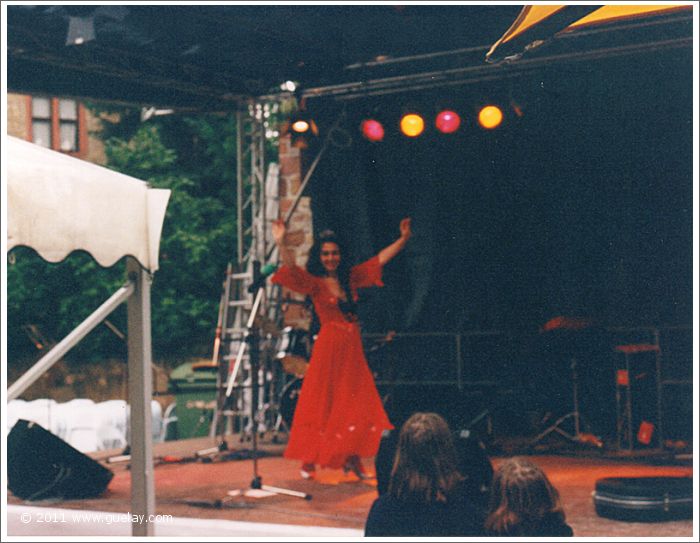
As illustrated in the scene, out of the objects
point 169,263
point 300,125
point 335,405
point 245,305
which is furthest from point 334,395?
point 169,263

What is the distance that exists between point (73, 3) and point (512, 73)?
11.6 feet

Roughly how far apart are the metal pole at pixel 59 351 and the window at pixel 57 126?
70.1ft

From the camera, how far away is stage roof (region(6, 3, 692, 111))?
7.39 m

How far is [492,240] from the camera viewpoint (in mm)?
9844

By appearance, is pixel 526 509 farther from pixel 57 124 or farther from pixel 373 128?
pixel 57 124

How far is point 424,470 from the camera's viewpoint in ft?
11.1

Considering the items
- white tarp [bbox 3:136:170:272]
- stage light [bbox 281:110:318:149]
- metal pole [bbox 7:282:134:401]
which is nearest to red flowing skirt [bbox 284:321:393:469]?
stage light [bbox 281:110:318:149]

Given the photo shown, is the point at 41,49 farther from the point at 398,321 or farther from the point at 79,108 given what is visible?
the point at 79,108

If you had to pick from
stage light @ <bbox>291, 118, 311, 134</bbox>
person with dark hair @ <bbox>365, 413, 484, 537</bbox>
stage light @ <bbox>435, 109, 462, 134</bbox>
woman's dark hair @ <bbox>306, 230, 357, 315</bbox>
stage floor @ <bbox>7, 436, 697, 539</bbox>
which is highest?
stage light @ <bbox>291, 118, 311, 134</bbox>

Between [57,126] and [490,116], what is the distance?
59.4ft

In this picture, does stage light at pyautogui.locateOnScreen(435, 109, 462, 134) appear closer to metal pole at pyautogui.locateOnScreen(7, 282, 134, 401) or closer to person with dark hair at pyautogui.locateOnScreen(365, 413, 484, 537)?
metal pole at pyautogui.locateOnScreen(7, 282, 134, 401)

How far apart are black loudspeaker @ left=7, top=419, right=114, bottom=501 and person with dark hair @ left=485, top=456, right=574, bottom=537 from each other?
4.89 meters

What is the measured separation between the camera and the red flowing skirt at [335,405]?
24.4ft

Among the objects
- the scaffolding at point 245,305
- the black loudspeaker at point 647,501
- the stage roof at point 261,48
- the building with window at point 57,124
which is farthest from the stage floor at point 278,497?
the building with window at point 57,124
